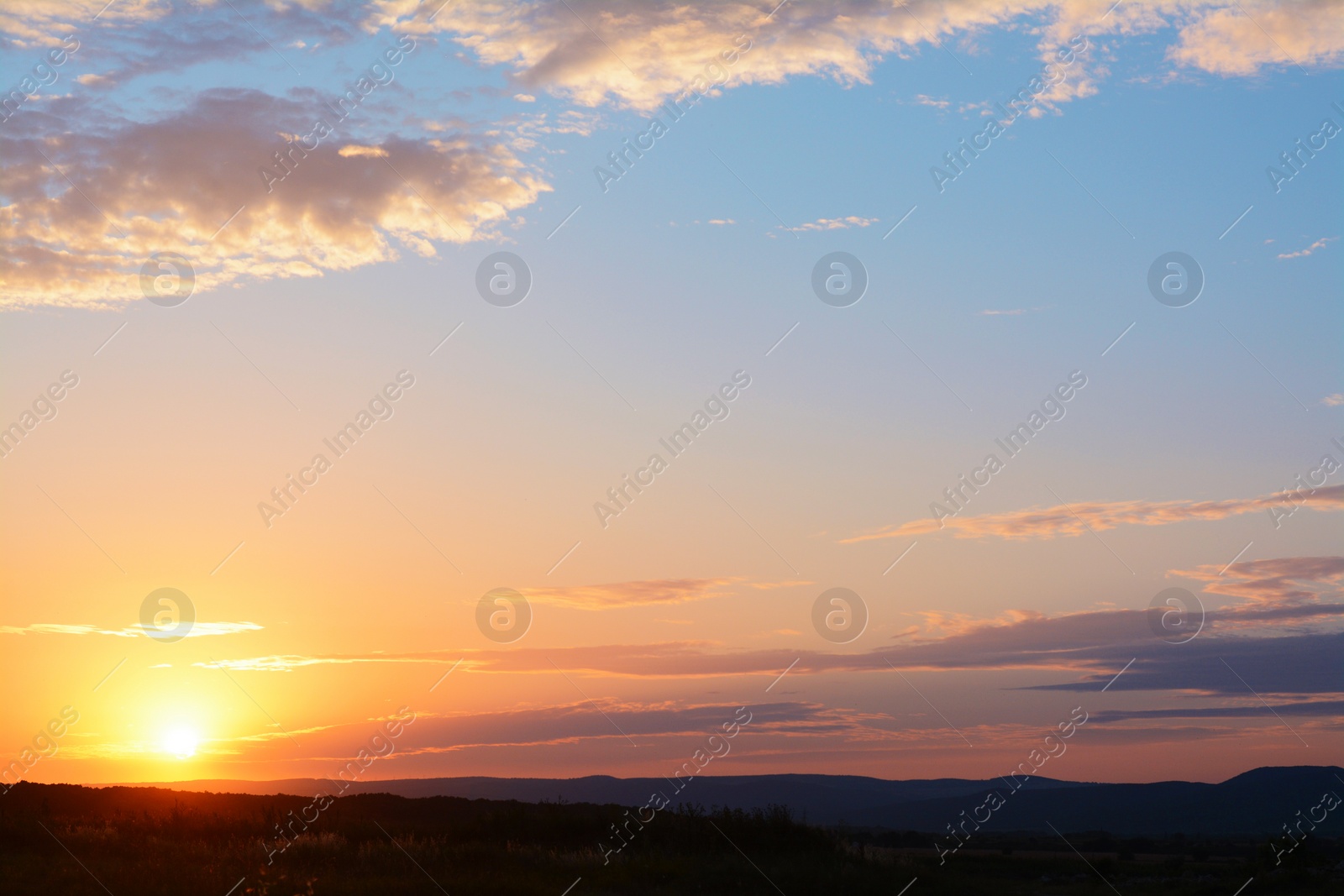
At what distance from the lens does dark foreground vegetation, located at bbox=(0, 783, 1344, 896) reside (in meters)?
17.6

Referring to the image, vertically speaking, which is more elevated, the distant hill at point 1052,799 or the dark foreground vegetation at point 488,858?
the dark foreground vegetation at point 488,858

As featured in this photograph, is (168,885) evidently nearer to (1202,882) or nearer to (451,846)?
(451,846)

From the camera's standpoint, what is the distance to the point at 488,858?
69.7 feet

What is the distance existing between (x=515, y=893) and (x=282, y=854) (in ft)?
17.7

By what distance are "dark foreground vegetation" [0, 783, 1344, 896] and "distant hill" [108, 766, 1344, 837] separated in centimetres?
6690

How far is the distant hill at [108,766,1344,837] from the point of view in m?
113

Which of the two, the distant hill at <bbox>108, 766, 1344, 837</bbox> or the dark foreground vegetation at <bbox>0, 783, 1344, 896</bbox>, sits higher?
the dark foreground vegetation at <bbox>0, 783, 1344, 896</bbox>

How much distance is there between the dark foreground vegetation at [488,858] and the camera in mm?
17641

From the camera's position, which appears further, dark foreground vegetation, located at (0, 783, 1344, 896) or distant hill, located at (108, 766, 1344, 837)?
distant hill, located at (108, 766, 1344, 837)

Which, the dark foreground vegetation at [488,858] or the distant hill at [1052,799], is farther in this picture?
the distant hill at [1052,799]

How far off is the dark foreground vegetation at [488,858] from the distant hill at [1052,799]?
6690cm

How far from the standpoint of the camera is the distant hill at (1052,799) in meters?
113

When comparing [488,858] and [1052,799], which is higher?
[488,858]

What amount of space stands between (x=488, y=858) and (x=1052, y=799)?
144341 mm
